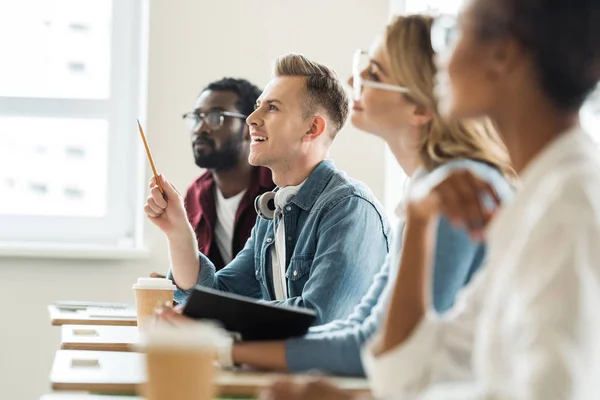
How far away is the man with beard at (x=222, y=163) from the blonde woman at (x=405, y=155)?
6.31 ft

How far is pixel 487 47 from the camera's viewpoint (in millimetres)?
1151

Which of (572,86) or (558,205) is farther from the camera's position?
(572,86)

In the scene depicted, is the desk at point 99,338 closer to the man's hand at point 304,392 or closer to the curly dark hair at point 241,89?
the man's hand at point 304,392

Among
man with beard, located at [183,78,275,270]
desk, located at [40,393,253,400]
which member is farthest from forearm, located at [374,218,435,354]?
man with beard, located at [183,78,275,270]

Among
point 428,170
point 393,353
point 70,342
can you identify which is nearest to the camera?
point 393,353

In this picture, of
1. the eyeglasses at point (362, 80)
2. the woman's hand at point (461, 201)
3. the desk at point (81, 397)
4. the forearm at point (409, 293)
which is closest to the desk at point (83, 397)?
the desk at point (81, 397)

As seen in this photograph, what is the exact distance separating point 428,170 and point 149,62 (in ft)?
9.66

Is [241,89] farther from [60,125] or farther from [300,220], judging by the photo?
[300,220]

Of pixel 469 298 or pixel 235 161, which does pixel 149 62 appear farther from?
pixel 469 298

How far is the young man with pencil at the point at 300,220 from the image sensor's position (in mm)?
2373

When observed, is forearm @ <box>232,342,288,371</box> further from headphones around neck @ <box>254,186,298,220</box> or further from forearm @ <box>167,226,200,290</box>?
forearm @ <box>167,226,200,290</box>

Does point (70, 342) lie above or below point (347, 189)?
below

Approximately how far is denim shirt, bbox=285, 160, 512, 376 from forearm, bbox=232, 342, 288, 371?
0.01 meters

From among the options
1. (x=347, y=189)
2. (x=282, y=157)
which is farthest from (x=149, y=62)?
(x=347, y=189)
